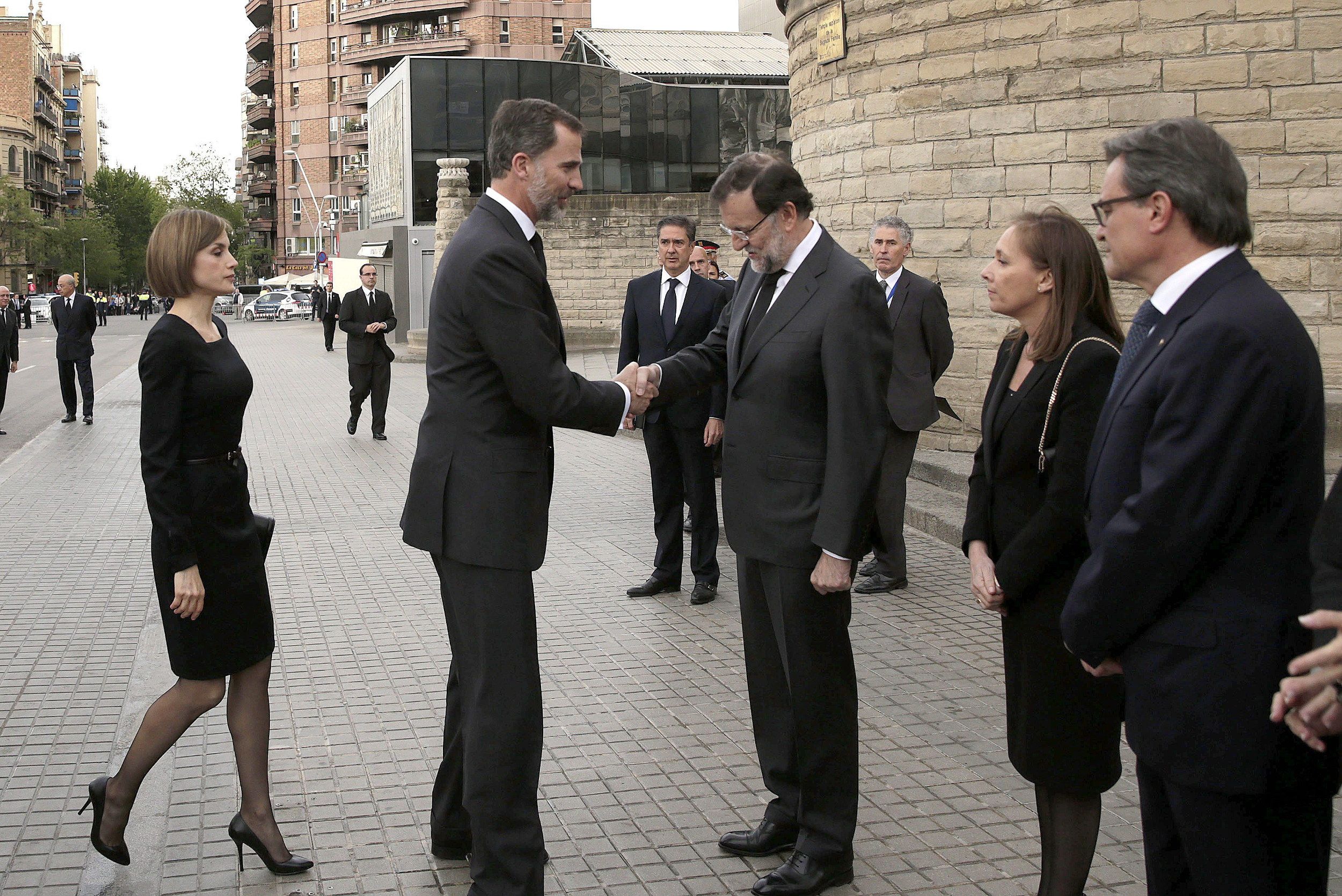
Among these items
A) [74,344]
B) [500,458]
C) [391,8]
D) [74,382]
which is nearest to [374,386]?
[74,344]

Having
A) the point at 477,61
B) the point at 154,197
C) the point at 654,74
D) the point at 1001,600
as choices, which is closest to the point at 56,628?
the point at 1001,600

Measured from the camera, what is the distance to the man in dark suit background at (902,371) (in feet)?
25.7

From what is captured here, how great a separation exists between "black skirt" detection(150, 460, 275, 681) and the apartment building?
66529 mm

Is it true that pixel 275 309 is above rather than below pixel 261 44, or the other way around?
below

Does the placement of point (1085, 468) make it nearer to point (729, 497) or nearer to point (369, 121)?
point (729, 497)

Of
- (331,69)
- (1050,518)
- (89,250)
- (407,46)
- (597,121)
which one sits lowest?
(1050,518)

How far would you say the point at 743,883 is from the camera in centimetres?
400

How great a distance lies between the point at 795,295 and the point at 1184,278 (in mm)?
1550

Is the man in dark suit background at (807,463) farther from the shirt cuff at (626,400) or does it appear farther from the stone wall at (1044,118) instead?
the stone wall at (1044,118)

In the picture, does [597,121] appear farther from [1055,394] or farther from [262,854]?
[1055,394]

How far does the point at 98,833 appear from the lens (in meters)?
4.04

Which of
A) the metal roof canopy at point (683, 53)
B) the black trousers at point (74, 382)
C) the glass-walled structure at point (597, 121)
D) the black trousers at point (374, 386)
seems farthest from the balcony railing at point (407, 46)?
the black trousers at point (374, 386)

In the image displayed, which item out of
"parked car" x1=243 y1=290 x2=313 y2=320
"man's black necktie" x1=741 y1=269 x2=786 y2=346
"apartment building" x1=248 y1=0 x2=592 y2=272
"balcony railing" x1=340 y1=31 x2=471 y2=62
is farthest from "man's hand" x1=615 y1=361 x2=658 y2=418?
"balcony railing" x1=340 y1=31 x2=471 y2=62

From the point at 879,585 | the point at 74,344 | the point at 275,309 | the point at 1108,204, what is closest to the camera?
the point at 1108,204
